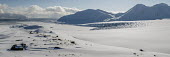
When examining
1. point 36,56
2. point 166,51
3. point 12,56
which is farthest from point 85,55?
point 166,51

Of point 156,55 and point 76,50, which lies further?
point 76,50

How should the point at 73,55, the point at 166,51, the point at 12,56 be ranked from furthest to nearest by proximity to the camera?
the point at 166,51, the point at 73,55, the point at 12,56

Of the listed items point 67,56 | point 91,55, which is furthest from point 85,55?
point 67,56

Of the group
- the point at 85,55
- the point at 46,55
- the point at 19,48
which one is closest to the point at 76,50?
the point at 85,55

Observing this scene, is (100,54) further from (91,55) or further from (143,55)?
(143,55)

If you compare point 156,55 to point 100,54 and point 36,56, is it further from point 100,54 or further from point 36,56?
point 36,56

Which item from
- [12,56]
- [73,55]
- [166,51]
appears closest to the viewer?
[12,56]

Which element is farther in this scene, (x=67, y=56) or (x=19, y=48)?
(x=19, y=48)
